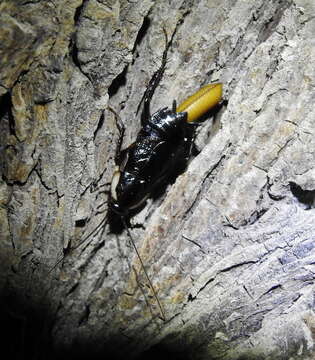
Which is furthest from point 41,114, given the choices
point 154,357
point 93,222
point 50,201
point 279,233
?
point 154,357

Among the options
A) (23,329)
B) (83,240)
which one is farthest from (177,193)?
(23,329)

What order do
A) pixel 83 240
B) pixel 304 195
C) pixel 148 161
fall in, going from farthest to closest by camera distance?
pixel 148 161 → pixel 83 240 → pixel 304 195

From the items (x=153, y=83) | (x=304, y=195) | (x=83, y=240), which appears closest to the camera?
(x=304, y=195)

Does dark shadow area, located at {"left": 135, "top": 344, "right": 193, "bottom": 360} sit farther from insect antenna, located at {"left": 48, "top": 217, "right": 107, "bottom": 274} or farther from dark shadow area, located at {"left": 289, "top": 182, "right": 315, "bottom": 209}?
dark shadow area, located at {"left": 289, "top": 182, "right": 315, "bottom": 209}

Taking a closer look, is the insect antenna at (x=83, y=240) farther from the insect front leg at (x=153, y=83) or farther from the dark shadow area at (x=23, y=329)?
the insect front leg at (x=153, y=83)

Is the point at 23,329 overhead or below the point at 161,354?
below

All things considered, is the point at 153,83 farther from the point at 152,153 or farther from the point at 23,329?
the point at 23,329

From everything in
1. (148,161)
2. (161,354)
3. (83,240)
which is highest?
(148,161)
